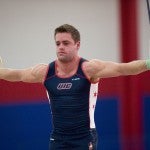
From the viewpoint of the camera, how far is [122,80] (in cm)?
414

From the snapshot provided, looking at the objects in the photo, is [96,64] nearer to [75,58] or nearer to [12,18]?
[75,58]

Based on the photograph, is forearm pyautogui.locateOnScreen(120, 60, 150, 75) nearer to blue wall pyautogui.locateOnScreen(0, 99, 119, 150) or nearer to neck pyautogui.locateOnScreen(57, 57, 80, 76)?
neck pyautogui.locateOnScreen(57, 57, 80, 76)

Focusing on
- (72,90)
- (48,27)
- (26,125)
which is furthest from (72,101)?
(48,27)

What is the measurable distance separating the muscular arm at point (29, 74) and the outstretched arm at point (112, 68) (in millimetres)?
323

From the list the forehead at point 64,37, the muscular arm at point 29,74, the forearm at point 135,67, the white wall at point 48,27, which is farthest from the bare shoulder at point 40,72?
the white wall at point 48,27

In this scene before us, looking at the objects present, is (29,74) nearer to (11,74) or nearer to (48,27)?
(11,74)

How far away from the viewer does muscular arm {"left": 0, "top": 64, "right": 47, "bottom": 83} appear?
2.69 metres

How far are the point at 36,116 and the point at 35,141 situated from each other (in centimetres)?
26

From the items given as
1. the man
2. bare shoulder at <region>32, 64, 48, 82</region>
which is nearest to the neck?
the man

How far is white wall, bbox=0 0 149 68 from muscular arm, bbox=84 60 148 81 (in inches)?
50.8

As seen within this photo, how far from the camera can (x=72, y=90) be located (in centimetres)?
256

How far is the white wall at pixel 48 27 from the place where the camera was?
368 cm

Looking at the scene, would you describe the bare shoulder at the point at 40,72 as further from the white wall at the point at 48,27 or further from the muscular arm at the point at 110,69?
the white wall at the point at 48,27

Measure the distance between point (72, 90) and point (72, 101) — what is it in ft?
0.24
